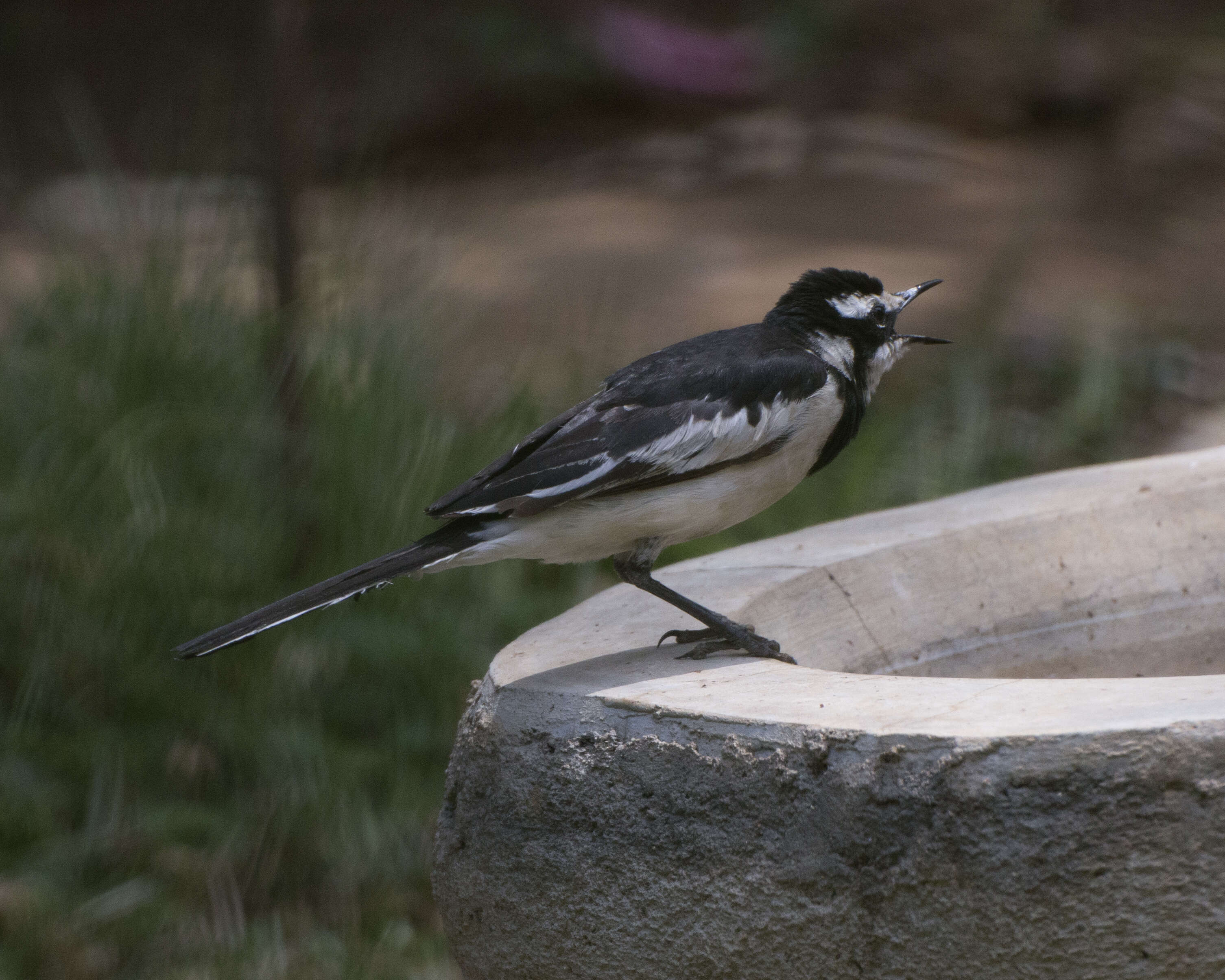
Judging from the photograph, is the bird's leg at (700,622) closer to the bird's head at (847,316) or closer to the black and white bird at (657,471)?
the black and white bird at (657,471)

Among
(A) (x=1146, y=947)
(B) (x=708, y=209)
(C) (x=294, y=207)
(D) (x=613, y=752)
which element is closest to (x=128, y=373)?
(C) (x=294, y=207)

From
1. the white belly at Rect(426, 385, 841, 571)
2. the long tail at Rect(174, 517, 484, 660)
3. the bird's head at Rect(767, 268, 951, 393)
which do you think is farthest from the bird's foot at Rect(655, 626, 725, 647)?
the bird's head at Rect(767, 268, 951, 393)

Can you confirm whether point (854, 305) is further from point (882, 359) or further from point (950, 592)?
point (950, 592)

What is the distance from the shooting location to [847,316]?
2.55m

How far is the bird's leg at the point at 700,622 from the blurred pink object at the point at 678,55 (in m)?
10.4

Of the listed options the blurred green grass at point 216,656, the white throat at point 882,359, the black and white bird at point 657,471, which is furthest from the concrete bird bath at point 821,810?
the blurred green grass at point 216,656

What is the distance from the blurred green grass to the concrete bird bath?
149cm

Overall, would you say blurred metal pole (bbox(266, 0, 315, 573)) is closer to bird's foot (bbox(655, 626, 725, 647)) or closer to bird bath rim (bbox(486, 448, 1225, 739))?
bird bath rim (bbox(486, 448, 1225, 739))

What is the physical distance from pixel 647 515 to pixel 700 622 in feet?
0.83

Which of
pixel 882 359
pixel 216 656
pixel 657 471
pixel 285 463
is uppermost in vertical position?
pixel 882 359

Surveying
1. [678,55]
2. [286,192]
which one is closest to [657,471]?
[286,192]

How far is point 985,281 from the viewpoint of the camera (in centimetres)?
601

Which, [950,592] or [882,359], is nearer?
[950,592]

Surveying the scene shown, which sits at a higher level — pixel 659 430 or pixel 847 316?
pixel 847 316
